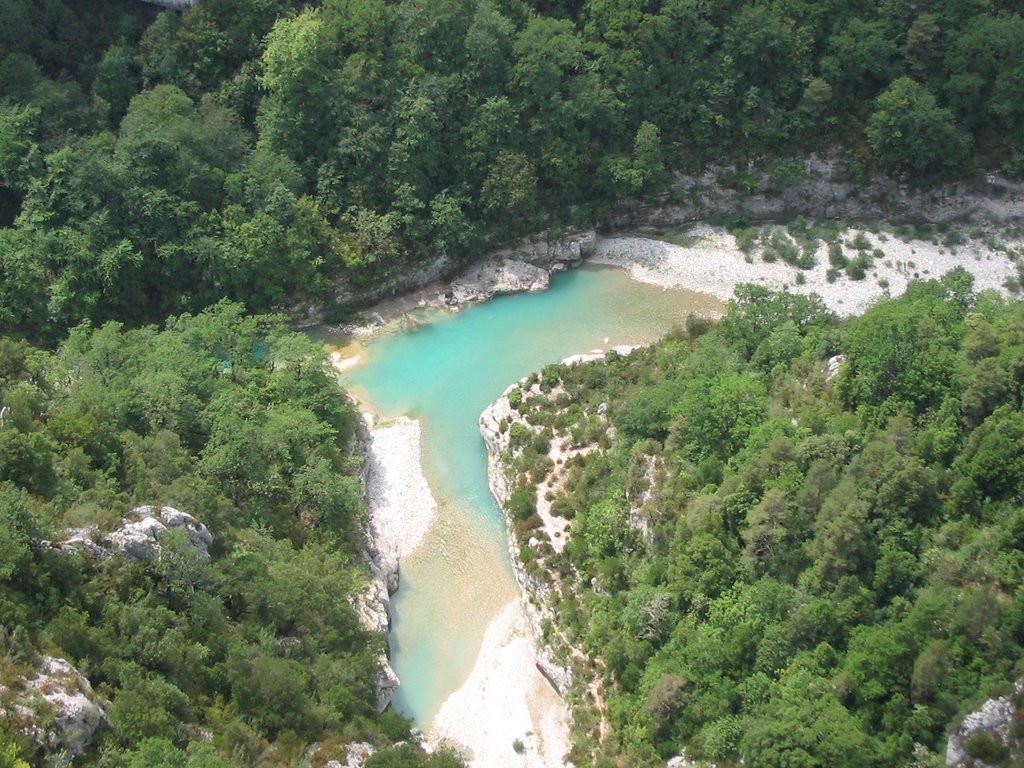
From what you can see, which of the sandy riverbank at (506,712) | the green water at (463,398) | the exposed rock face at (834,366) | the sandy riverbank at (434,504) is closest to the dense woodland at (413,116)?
the sandy riverbank at (434,504)

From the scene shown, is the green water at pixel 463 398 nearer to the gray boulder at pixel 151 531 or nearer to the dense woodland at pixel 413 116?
the dense woodland at pixel 413 116

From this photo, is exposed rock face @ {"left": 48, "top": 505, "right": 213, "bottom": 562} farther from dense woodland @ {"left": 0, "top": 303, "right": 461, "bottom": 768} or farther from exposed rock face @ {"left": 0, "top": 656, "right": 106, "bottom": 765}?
exposed rock face @ {"left": 0, "top": 656, "right": 106, "bottom": 765}

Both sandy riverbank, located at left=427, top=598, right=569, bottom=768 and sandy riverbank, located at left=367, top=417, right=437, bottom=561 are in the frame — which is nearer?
sandy riverbank, located at left=427, top=598, right=569, bottom=768

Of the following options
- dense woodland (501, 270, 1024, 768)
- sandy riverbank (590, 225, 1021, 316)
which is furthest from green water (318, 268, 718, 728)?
dense woodland (501, 270, 1024, 768)

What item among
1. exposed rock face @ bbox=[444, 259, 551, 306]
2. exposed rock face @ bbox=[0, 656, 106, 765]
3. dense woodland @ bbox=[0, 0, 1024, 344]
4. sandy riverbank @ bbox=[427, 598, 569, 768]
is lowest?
sandy riverbank @ bbox=[427, 598, 569, 768]

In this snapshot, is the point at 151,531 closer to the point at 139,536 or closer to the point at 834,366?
the point at 139,536

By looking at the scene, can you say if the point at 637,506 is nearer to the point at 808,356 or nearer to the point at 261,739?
the point at 808,356

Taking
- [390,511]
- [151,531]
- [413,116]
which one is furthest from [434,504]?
[413,116]
